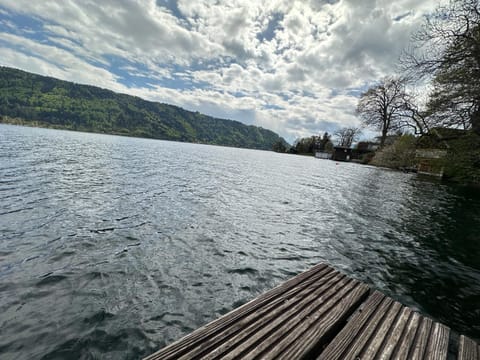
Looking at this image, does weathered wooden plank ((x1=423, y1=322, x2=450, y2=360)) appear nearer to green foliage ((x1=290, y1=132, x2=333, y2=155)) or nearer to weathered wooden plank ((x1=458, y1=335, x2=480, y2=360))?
weathered wooden plank ((x1=458, y1=335, x2=480, y2=360))

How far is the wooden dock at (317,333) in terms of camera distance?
2123mm

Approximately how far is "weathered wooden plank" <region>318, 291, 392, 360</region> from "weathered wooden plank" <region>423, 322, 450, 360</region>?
1.77ft

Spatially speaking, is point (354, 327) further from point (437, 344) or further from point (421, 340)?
point (437, 344)

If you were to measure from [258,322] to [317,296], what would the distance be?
4.20 feet

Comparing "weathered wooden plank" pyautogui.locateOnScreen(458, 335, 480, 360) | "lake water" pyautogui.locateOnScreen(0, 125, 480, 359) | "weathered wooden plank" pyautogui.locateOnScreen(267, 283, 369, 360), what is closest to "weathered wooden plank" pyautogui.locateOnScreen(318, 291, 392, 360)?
"weathered wooden plank" pyautogui.locateOnScreen(267, 283, 369, 360)

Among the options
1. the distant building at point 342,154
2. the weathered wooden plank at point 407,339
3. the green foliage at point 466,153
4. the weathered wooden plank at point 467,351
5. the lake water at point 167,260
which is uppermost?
the distant building at point 342,154

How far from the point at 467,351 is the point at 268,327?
A: 8.36 ft

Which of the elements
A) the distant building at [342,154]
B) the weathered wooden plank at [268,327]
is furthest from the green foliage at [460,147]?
the distant building at [342,154]

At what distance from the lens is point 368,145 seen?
10838cm

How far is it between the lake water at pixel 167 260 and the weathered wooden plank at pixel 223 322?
1767mm

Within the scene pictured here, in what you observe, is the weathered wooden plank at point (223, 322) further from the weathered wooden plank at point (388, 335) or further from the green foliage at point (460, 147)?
the green foliage at point (460, 147)

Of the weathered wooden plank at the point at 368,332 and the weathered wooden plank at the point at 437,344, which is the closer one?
the weathered wooden plank at the point at 368,332

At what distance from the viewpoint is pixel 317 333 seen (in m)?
2.46

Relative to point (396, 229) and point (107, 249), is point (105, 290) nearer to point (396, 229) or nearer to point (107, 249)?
point (107, 249)
